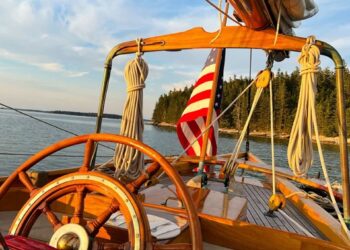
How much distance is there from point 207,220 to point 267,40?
1.49m

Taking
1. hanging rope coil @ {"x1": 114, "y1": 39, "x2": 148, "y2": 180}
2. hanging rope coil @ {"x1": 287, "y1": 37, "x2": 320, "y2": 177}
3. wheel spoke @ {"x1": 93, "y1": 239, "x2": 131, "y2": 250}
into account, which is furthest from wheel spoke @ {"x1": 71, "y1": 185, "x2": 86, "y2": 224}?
hanging rope coil @ {"x1": 287, "y1": 37, "x2": 320, "y2": 177}

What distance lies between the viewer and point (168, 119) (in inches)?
4309

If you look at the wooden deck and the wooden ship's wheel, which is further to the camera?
the wooden deck

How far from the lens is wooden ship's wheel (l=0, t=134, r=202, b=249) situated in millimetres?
1391

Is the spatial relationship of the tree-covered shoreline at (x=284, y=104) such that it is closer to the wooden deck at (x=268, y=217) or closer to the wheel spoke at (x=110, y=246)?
the wooden deck at (x=268, y=217)

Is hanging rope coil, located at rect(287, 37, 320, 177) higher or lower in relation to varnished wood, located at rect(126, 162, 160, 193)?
higher

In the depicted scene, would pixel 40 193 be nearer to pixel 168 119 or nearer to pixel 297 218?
pixel 297 218

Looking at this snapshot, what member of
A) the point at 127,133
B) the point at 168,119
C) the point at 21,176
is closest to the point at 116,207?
the point at 21,176

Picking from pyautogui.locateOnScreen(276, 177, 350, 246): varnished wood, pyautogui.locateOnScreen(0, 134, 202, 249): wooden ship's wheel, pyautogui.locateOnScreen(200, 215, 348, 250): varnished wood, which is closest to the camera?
pyautogui.locateOnScreen(0, 134, 202, 249): wooden ship's wheel

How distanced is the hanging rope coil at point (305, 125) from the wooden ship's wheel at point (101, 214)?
1191 mm

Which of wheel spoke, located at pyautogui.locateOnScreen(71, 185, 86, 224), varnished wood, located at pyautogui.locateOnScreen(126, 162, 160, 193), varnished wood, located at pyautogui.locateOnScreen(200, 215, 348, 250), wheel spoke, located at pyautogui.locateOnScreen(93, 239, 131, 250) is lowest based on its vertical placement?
varnished wood, located at pyautogui.locateOnScreen(200, 215, 348, 250)

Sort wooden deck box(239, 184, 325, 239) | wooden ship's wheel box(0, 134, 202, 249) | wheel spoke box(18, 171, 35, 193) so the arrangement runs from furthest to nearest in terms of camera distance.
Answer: wooden deck box(239, 184, 325, 239), wheel spoke box(18, 171, 35, 193), wooden ship's wheel box(0, 134, 202, 249)

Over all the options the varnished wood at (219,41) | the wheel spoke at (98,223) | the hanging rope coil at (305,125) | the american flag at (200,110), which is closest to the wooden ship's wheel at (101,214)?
the wheel spoke at (98,223)

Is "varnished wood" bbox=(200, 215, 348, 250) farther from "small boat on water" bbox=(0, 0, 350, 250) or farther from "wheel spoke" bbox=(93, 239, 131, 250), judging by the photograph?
"wheel spoke" bbox=(93, 239, 131, 250)
